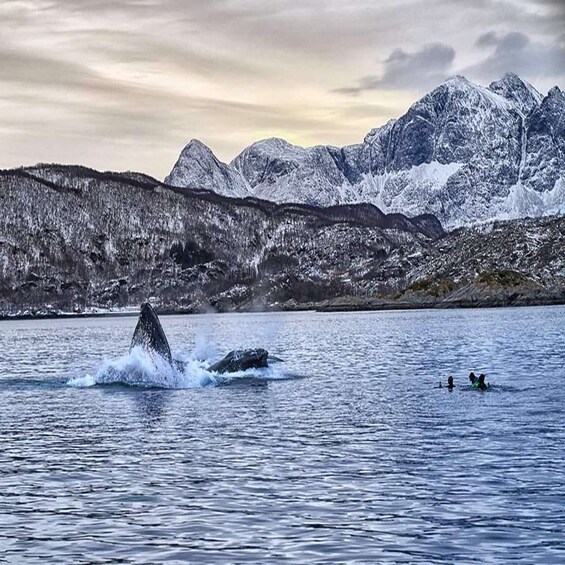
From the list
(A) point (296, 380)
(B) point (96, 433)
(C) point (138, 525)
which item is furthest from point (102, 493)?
(A) point (296, 380)

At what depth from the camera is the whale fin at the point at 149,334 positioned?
74562mm

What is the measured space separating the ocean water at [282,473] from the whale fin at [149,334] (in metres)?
2.43

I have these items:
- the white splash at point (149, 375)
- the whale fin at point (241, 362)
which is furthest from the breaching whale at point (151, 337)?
the whale fin at point (241, 362)

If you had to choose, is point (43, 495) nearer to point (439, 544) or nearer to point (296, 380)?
point (439, 544)

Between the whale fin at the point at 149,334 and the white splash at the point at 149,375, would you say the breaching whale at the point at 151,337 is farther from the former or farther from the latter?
the white splash at the point at 149,375

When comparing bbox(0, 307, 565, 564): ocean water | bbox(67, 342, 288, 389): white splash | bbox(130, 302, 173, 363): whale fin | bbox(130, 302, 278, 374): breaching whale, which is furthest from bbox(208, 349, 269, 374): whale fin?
bbox(0, 307, 565, 564): ocean water

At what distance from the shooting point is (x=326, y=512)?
101 feet

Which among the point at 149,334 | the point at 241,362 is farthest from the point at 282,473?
the point at 241,362

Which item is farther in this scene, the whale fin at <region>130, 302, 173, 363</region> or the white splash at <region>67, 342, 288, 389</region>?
the white splash at <region>67, 342, 288, 389</region>

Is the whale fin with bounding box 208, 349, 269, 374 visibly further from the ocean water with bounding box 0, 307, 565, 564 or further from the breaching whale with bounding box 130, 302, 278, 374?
the ocean water with bounding box 0, 307, 565, 564

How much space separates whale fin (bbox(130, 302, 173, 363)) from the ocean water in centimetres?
243

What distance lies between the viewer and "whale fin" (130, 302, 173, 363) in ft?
245

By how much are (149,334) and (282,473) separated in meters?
39.1

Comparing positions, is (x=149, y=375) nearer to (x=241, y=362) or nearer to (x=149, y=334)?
(x=149, y=334)
